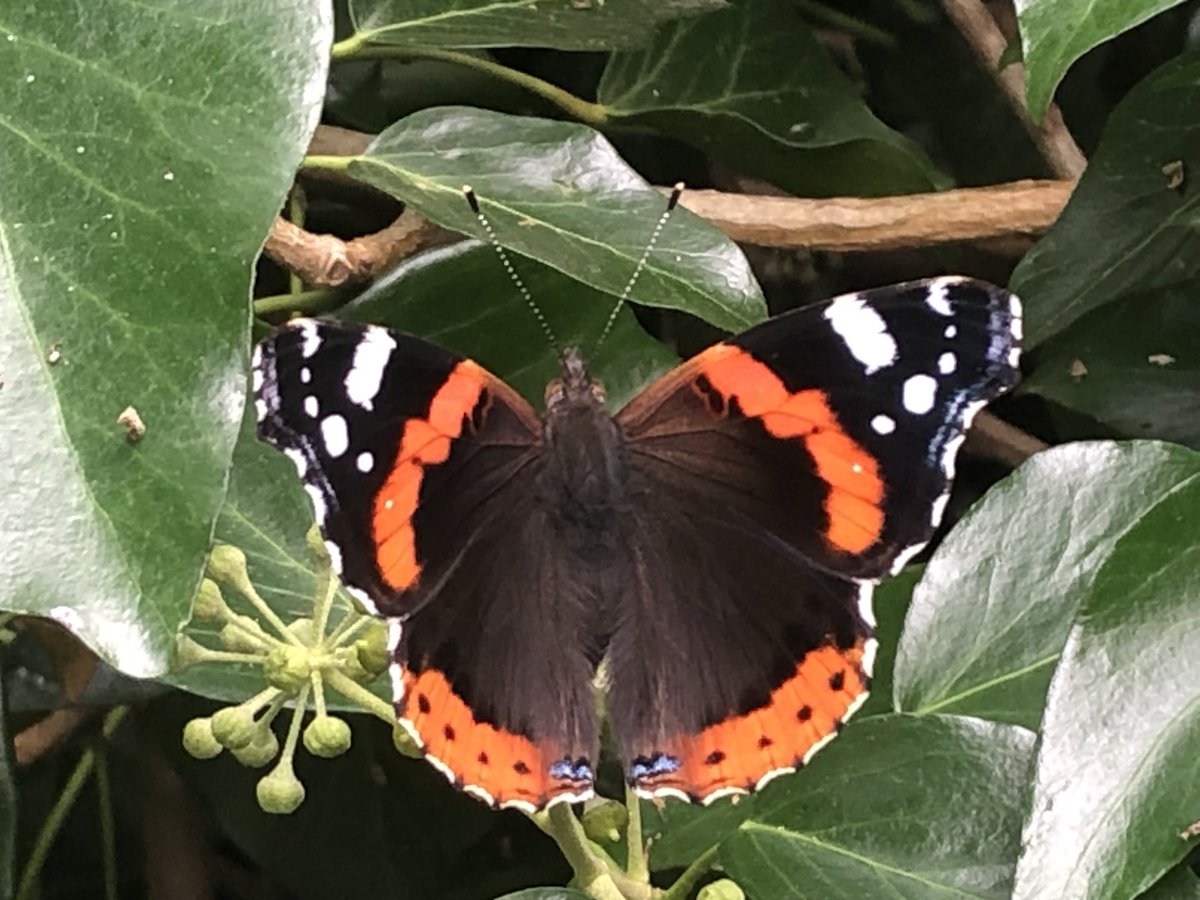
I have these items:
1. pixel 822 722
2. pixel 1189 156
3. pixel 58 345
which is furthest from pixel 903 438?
pixel 58 345

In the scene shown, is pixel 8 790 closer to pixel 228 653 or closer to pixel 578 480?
pixel 228 653

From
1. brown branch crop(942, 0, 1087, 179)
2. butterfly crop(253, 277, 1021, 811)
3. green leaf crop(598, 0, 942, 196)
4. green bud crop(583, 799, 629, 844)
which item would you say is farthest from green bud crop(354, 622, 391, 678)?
brown branch crop(942, 0, 1087, 179)

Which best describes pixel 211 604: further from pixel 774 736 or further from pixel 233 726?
pixel 774 736

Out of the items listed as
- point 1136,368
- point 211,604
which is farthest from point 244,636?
point 1136,368

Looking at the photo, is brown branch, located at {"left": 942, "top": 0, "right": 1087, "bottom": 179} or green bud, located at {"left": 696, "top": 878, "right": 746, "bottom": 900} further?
brown branch, located at {"left": 942, "top": 0, "right": 1087, "bottom": 179}

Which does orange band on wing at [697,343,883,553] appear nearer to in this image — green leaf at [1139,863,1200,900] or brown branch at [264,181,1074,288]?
brown branch at [264,181,1074,288]

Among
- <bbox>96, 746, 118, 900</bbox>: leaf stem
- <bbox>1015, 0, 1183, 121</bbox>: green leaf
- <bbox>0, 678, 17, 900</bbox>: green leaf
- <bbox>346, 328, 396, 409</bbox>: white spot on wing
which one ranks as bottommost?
<bbox>96, 746, 118, 900</bbox>: leaf stem
